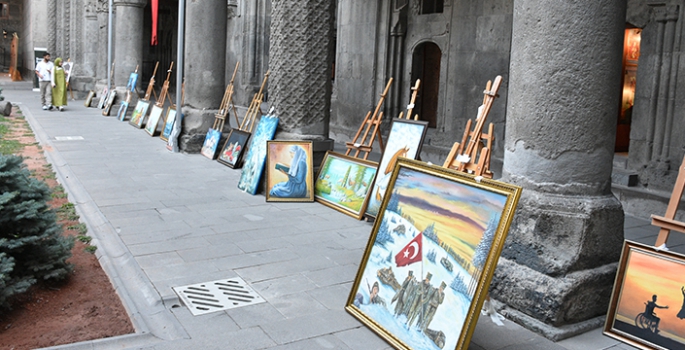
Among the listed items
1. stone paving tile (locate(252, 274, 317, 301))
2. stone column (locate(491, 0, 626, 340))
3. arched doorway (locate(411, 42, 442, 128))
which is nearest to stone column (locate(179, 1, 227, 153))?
arched doorway (locate(411, 42, 442, 128))

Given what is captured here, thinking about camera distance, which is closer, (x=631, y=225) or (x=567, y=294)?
(x=567, y=294)

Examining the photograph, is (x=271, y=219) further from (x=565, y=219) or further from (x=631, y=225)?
(x=631, y=225)

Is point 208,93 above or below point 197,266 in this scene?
above

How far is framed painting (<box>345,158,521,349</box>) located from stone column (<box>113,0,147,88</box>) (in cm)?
1546

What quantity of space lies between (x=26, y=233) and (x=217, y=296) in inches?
55.1

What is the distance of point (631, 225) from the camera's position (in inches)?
292

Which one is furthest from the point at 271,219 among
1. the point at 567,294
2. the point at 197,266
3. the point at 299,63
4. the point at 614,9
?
the point at 614,9

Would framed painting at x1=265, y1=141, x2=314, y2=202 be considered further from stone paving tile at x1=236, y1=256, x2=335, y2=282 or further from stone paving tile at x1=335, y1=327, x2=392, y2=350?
stone paving tile at x1=335, y1=327, x2=392, y2=350

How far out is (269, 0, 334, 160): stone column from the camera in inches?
333

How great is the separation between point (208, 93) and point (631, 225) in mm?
7457

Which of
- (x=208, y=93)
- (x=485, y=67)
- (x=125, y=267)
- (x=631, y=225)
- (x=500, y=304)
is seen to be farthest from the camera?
(x=208, y=93)

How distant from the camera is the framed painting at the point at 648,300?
12.7ft

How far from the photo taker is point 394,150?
23.2 feet

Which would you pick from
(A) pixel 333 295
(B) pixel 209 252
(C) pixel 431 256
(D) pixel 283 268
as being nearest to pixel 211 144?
(B) pixel 209 252
